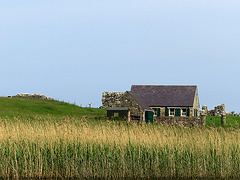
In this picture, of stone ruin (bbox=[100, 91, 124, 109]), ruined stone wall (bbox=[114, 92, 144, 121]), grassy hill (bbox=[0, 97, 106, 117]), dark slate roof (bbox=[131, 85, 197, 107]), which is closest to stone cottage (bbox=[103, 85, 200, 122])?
dark slate roof (bbox=[131, 85, 197, 107])

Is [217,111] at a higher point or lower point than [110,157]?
higher

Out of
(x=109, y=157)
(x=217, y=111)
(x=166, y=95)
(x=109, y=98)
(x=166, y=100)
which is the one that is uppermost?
(x=109, y=98)

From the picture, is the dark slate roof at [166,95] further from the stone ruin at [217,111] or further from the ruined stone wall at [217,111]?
the ruined stone wall at [217,111]

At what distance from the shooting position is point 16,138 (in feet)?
51.5

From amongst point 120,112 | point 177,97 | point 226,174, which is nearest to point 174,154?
point 226,174

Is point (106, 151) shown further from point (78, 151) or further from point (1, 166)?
point (1, 166)

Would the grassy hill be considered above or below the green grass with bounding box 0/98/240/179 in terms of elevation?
above

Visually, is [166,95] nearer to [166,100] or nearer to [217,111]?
[166,100]

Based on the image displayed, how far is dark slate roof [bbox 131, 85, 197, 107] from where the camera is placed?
50.7 metres

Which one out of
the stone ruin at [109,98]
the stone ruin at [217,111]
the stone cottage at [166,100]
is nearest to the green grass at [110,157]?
the stone cottage at [166,100]

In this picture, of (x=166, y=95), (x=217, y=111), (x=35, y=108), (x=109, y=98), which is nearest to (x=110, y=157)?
(x=35, y=108)

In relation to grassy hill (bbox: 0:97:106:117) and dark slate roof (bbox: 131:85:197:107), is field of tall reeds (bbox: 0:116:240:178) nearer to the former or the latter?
grassy hill (bbox: 0:97:106:117)

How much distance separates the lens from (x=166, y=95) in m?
52.1

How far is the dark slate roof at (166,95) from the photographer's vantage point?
50656mm
